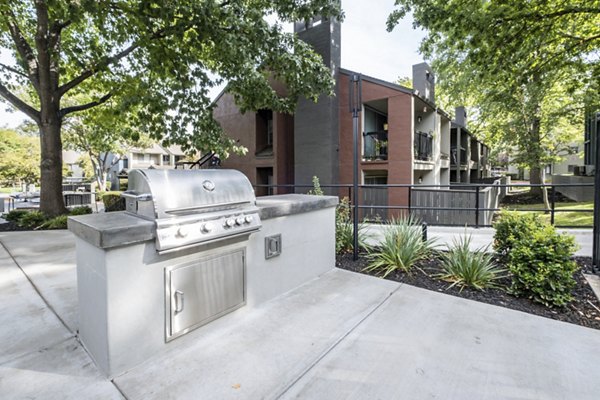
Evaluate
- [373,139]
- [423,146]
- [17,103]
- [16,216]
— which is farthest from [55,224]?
[423,146]

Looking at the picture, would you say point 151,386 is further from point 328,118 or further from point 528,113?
point 528,113

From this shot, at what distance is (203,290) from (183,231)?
0.58m

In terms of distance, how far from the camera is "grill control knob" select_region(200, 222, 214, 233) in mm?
2332

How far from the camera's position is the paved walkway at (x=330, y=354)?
1.89 meters

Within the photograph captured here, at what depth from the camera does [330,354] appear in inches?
89.4

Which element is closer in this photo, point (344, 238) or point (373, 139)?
point (344, 238)

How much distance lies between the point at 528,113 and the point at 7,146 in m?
41.1

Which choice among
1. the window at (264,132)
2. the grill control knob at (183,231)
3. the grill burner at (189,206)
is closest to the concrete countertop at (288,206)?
the grill burner at (189,206)

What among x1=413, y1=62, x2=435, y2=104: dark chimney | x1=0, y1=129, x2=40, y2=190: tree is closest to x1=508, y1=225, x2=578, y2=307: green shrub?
x1=413, y1=62, x2=435, y2=104: dark chimney

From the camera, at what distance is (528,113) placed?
14.0 metres

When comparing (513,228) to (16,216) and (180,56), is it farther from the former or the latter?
(16,216)

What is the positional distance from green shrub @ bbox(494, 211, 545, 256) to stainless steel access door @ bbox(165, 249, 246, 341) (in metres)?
3.06

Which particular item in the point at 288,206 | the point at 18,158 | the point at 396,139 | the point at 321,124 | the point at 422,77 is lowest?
the point at 288,206

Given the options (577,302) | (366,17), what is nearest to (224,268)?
(577,302)
